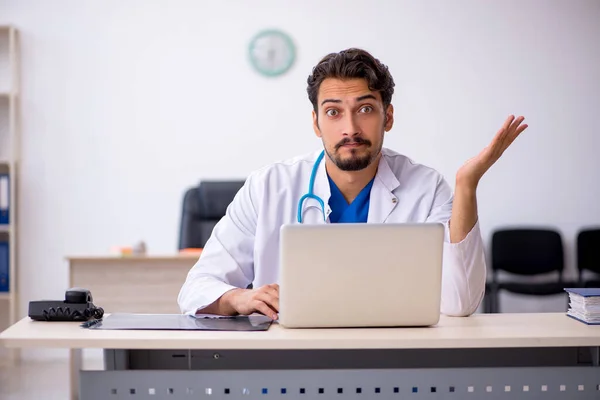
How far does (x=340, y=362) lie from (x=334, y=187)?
73 cm

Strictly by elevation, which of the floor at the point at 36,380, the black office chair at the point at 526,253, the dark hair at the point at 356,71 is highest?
the dark hair at the point at 356,71

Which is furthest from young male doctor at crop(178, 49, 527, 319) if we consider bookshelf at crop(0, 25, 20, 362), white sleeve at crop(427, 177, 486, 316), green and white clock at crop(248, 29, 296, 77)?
bookshelf at crop(0, 25, 20, 362)

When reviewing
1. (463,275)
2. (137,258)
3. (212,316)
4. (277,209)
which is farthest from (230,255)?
(137,258)

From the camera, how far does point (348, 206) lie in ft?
7.29

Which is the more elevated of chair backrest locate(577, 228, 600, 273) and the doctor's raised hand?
the doctor's raised hand

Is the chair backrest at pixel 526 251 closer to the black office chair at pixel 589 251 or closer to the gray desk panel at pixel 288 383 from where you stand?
the black office chair at pixel 589 251

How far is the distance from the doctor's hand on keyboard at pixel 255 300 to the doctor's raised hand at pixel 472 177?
1.62 ft

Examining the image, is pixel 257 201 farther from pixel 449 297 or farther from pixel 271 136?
pixel 271 136

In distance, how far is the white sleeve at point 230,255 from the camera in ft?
6.49

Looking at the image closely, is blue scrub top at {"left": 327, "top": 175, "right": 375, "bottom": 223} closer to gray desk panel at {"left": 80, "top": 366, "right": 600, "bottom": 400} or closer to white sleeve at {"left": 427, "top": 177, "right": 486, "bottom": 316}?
white sleeve at {"left": 427, "top": 177, "right": 486, "bottom": 316}

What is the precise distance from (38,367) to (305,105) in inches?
95.4

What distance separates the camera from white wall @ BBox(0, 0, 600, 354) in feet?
15.6

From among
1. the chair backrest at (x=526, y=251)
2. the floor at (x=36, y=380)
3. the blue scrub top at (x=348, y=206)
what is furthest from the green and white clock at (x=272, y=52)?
the blue scrub top at (x=348, y=206)

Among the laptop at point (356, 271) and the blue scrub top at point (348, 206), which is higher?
the blue scrub top at point (348, 206)
